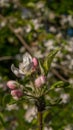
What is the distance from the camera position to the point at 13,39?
774 cm

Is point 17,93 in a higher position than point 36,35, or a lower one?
higher

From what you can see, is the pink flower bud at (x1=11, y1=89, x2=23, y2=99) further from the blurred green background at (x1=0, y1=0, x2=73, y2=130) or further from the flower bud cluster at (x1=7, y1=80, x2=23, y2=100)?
the blurred green background at (x1=0, y1=0, x2=73, y2=130)

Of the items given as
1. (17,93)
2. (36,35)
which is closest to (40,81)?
(17,93)

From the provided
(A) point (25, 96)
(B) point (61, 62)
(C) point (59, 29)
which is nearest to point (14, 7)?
(C) point (59, 29)

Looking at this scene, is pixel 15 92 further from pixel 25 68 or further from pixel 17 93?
pixel 25 68

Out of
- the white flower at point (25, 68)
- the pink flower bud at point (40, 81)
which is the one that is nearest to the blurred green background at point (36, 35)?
the white flower at point (25, 68)

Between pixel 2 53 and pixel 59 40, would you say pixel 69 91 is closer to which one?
pixel 59 40

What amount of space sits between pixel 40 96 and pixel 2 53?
6037mm

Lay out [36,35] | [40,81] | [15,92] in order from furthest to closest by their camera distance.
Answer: [36,35] → [15,92] → [40,81]

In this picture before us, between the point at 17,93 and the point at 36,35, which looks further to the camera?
the point at 36,35

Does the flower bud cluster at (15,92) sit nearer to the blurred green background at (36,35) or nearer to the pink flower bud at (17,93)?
the pink flower bud at (17,93)

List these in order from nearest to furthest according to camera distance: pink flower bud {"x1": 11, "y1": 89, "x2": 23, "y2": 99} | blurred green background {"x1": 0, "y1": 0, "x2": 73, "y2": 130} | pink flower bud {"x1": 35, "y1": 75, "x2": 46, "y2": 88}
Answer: pink flower bud {"x1": 35, "y1": 75, "x2": 46, "y2": 88} → pink flower bud {"x1": 11, "y1": 89, "x2": 23, "y2": 99} → blurred green background {"x1": 0, "y1": 0, "x2": 73, "y2": 130}

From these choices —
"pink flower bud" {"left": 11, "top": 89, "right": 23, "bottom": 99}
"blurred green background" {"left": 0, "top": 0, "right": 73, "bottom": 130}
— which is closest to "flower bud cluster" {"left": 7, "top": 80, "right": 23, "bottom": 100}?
"pink flower bud" {"left": 11, "top": 89, "right": 23, "bottom": 99}

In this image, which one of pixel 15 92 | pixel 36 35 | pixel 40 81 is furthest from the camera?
pixel 36 35
